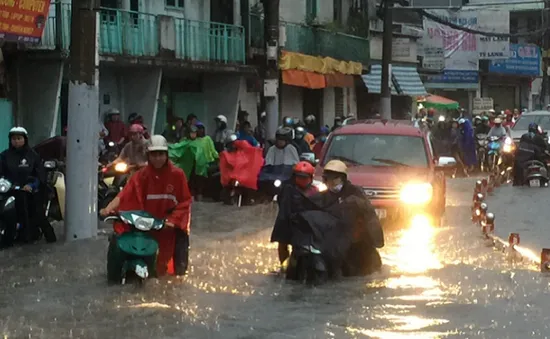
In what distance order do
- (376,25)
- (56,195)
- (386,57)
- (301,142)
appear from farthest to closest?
1. (376,25)
2. (386,57)
3. (301,142)
4. (56,195)

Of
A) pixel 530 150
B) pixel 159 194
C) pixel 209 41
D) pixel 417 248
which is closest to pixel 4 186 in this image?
pixel 159 194

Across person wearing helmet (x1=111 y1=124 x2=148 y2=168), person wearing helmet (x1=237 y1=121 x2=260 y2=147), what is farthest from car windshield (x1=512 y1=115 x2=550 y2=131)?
person wearing helmet (x1=111 y1=124 x2=148 y2=168)

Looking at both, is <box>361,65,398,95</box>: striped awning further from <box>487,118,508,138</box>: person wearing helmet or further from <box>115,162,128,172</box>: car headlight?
<box>115,162,128,172</box>: car headlight

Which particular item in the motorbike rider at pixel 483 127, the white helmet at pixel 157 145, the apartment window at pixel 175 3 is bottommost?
the motorbike rider at pixel 483 127

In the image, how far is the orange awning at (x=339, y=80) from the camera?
→ 106 feet

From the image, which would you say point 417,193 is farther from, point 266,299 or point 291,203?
point 266,299

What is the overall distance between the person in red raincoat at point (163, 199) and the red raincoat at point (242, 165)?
8.42 meters

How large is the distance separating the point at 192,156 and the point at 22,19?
4.01 m

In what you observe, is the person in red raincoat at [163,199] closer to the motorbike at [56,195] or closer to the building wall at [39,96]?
the motorbike at [56,195]

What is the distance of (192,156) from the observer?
19.2 m

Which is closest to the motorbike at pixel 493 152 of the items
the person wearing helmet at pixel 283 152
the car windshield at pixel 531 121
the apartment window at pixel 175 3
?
the car windshield at pixel 531 121

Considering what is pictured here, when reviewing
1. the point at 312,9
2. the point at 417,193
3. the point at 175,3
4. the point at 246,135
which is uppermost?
the point at 312,9

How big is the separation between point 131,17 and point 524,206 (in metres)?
9.29

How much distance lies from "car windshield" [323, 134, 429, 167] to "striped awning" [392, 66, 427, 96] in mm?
23629
